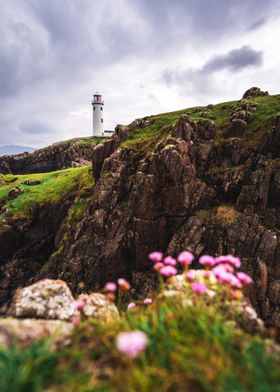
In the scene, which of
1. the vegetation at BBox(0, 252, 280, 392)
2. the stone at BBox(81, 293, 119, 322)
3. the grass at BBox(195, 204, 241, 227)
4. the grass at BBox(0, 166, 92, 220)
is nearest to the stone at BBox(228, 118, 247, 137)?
the grass at BBox(195, 204, 241, 227)

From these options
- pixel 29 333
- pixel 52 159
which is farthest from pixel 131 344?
pixel 52 159

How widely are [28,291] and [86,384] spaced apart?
4.34 m

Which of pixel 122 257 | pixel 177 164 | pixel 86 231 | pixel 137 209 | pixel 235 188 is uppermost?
pixel 177 164

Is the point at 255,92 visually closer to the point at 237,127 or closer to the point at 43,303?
the point at 237,127

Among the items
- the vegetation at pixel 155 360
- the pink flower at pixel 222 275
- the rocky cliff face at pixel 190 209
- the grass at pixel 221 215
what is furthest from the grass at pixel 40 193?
the vegetation at pixel 155 360

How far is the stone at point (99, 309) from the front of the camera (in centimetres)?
727

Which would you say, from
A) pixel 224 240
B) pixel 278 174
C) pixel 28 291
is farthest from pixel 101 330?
pixel 278 174

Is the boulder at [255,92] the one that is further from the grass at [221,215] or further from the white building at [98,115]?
the white building at [98,115]

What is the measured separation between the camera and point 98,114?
128 meters

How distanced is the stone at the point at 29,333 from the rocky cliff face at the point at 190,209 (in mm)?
23247

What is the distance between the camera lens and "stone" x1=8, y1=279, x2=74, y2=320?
7.29m

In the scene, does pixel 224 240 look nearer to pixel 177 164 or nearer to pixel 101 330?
pixel 177 164

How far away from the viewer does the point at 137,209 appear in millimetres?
32875

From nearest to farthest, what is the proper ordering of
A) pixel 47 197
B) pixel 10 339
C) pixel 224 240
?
1. pixel 10 339
2. pixel 224 240
3. pixel 47 197
